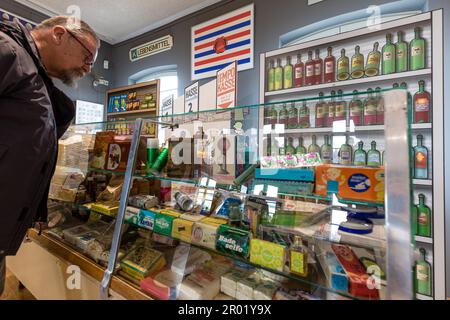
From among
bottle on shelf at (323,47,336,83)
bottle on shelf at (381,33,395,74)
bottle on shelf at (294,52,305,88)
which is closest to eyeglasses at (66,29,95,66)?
bottle on shelf at (294,52,305,88)

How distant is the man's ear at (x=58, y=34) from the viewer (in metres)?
1.11

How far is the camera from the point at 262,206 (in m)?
1.08

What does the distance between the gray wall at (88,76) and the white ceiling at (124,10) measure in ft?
0.34

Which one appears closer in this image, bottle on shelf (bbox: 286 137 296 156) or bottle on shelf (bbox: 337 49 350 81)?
bottle on shelf (bbox: 286 137 296 156)

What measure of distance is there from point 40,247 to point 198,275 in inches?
53.3

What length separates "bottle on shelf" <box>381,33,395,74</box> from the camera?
1982mm

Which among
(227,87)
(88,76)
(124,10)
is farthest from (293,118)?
(88,76)

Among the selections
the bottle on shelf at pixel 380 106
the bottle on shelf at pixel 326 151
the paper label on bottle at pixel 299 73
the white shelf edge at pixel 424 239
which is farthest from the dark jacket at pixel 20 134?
the white shelf edge at pixel 424 239

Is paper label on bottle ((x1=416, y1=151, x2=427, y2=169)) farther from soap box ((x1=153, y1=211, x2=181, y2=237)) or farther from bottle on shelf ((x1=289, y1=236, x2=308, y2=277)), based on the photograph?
soap box ((x1=153, y1=211, x2=181, y2=237))

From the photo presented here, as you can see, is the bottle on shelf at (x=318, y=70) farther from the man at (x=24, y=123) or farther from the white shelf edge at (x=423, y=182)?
the man at (x=24, y=123)

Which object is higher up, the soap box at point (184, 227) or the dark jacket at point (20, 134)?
the dark jacket at point (20, 134)

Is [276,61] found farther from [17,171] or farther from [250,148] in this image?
[17,171]

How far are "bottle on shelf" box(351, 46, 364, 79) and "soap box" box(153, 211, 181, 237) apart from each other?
2158 millimetres

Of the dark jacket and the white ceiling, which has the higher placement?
the white ceiling
